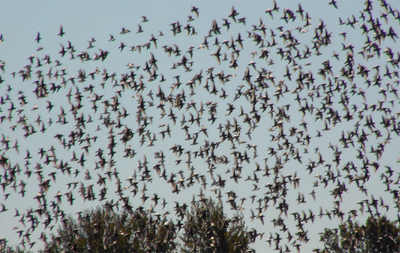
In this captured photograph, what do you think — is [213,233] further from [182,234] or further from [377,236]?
[377,236]

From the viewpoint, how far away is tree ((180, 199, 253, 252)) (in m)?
50.5

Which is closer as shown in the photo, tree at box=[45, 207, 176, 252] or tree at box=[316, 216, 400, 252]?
tree at box=[45, 207, 176, 252]

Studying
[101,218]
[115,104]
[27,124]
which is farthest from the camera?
[101,218]

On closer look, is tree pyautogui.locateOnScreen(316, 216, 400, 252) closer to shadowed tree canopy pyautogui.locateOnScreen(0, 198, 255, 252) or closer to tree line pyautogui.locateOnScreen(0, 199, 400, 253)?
tree line pyautogui.locateOnScreen(0, 199, 400, 253)

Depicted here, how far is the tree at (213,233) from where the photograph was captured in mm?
50469

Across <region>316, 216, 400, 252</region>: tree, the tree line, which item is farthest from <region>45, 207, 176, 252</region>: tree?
<region>316, 216, 400, 252</region>: tree

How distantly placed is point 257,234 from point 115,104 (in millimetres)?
16592

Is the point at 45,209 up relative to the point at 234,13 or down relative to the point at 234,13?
down

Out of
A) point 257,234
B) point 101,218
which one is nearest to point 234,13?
point 257,234

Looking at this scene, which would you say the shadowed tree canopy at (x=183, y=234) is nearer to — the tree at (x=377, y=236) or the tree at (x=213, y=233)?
the tree at (x=213, y=233)

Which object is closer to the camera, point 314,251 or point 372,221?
point 314,251

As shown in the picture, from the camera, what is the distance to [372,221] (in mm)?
66438

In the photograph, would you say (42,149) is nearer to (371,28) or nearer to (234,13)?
(234,13)

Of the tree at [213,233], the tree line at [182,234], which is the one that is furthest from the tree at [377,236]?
the tree at [213,233]
